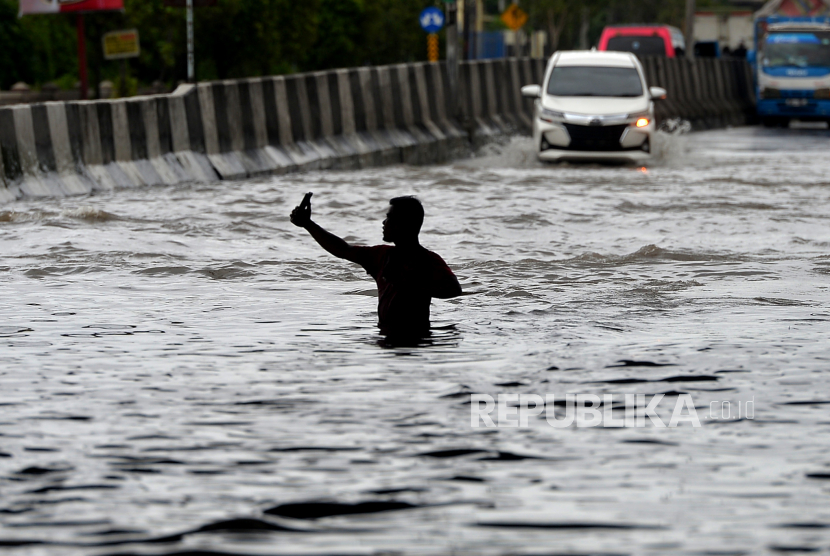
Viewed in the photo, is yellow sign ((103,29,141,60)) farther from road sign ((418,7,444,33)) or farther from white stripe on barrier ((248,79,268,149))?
white stripe on barrier ((248,79,268,149))

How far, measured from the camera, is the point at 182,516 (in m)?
4.30

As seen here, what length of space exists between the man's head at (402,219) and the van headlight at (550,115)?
46.4 ft

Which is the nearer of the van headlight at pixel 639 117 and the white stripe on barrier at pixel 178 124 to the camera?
the white stripe on barrier at pixel 178 124

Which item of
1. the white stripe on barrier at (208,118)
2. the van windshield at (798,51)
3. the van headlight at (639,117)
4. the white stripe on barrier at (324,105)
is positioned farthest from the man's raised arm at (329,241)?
the van windshield at (798,51)

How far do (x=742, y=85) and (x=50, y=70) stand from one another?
17957 millimetres

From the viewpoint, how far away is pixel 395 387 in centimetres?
612

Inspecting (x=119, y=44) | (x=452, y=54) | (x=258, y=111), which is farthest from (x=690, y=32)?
(x=258, y=111)

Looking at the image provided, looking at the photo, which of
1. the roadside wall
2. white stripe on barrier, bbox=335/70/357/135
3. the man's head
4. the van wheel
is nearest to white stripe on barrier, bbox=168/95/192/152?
the roadside wall

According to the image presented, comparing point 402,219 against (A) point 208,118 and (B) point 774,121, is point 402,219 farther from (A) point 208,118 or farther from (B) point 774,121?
(B) point 774,121

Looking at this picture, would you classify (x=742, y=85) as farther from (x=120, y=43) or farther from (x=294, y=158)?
(x=294, y=158)

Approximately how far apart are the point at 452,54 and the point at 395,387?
54.7 ft

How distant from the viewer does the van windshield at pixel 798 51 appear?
3928 centimetres

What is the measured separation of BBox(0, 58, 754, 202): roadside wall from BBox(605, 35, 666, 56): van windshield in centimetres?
1754

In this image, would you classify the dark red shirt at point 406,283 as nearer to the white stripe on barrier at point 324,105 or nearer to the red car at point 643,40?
the white stripe on barrier at point 324,105
